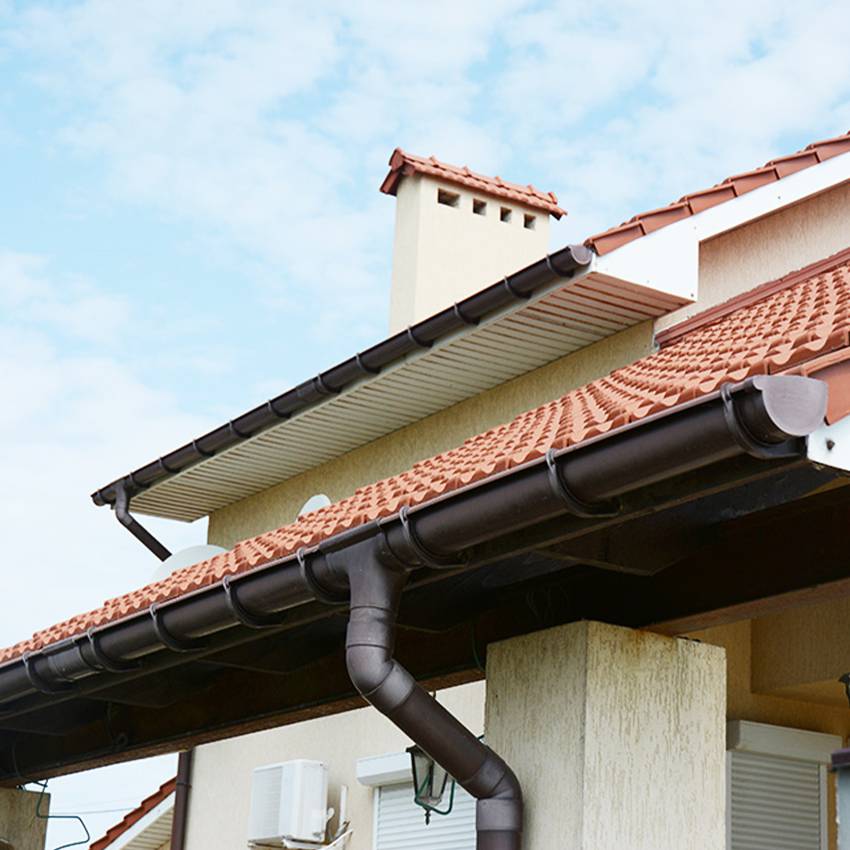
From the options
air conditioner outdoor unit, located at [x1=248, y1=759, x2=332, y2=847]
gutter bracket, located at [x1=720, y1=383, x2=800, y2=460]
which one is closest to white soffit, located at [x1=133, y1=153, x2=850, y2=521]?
air conditioner outdoor unit, located at [x1=248, y1=759, x2=332, y2=847]

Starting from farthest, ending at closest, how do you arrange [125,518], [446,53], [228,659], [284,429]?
[446,53]
[125,518]
[284,429]
[228,659]

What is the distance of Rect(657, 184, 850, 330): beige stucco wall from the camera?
9289 millimetres

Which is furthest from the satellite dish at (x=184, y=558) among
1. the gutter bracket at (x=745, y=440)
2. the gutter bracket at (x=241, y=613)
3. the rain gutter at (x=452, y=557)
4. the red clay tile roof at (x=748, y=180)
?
the gutter bracket at (x=745, y=440)

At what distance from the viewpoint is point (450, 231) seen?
13977 mm

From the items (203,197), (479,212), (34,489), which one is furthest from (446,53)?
(34,489)

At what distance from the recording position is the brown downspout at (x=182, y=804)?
1265 centimetres

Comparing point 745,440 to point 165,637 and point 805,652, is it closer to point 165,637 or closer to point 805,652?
point 165,637

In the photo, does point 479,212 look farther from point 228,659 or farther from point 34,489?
point 34,489

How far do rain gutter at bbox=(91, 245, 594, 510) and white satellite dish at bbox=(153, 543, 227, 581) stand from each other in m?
0.72

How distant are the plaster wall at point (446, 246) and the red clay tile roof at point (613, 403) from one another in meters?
5.00

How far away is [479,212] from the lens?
46.9ft

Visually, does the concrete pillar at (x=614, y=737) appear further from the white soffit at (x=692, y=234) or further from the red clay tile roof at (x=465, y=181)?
the red clay tile roof at (x=465, y=181)

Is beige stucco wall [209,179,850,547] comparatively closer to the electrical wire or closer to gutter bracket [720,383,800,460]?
the electrical wire

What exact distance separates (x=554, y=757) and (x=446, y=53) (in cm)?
1440
